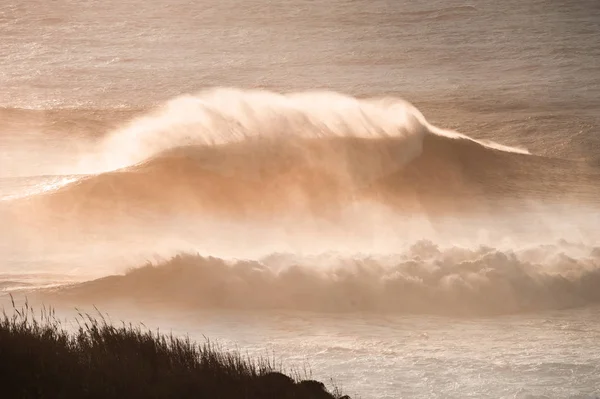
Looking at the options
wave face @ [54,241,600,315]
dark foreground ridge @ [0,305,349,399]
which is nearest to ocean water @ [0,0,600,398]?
wave face @ [54,241,600,315]

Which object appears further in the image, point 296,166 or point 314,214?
point 296,166

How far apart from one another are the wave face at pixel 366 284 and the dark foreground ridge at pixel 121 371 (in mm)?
4156

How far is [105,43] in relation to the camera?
50000 mm

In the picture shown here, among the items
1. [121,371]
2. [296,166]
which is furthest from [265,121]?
[121,371]

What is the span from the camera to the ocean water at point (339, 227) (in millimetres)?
10125

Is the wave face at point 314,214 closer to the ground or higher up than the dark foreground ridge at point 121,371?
higher up

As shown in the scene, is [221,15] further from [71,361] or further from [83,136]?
[71,361]

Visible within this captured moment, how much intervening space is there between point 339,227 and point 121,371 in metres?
10.2

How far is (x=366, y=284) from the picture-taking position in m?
12.3

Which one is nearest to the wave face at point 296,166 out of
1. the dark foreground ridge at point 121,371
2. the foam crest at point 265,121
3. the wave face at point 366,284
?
the foam crest at point 265,121

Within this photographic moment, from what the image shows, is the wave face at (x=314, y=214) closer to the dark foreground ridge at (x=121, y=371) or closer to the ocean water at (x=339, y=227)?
the ocean water at (x=339, y=227)

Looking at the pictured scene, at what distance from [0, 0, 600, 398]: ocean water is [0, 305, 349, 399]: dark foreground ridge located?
151 centimetres

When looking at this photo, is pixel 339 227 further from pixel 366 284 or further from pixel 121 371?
pixel 121 371

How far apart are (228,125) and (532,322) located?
31.8ft
